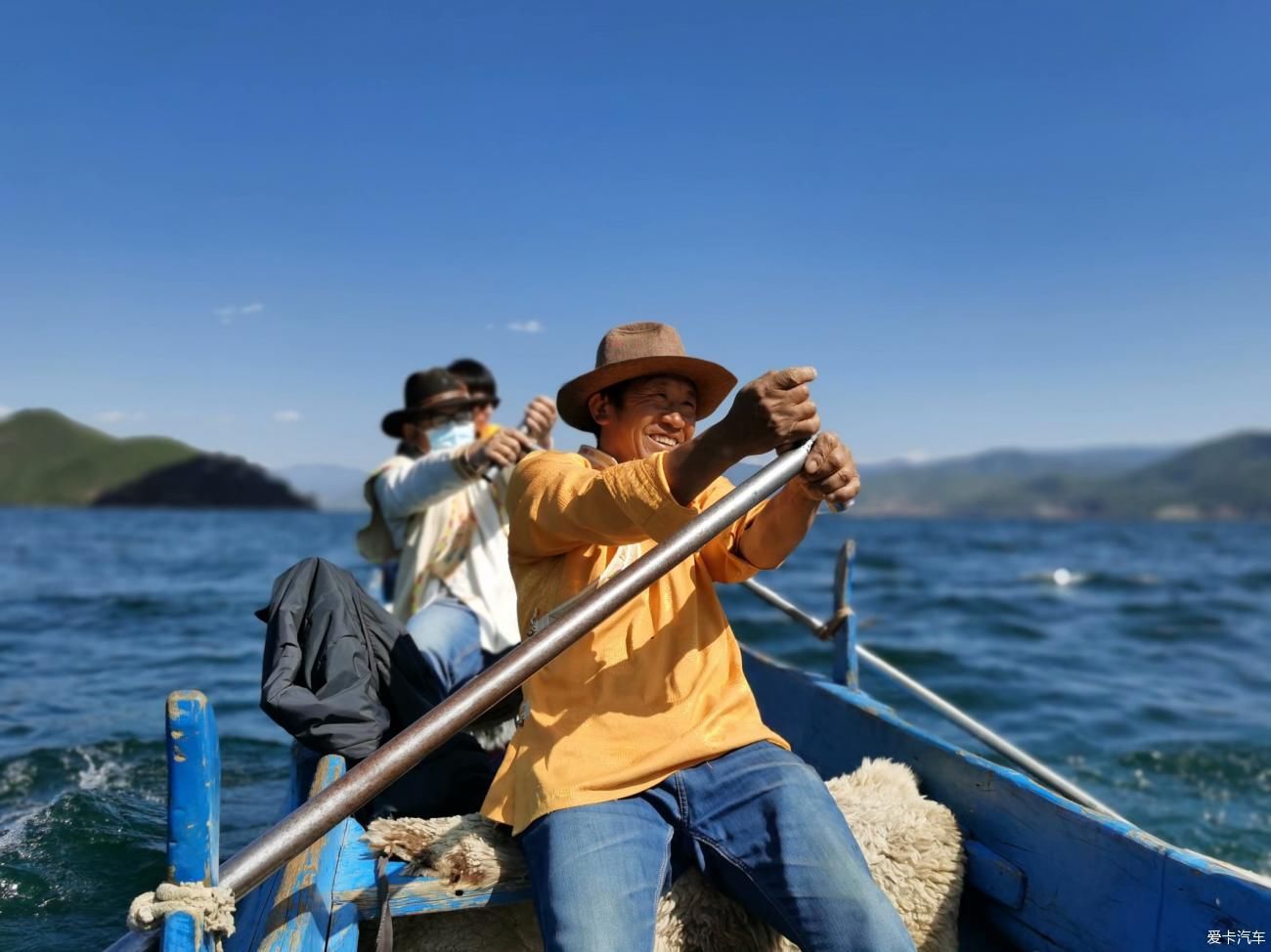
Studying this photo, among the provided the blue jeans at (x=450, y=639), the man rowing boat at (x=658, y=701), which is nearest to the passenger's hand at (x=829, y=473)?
the man rowing boat at (x=658, y=701)

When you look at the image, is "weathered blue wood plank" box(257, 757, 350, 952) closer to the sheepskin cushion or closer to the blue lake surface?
the sheepskin cushion

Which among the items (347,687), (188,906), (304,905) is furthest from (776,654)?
(188,906)

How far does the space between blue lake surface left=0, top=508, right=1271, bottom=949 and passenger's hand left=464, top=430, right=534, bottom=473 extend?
89.0 inches

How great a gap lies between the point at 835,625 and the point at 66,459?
164 m

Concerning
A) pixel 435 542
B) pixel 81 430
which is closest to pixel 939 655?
pixel 435 542

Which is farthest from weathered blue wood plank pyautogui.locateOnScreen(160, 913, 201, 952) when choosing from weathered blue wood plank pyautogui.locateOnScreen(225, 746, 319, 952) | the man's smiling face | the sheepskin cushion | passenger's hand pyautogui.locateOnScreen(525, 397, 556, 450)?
passenger's hand pyautogui.locateOnScreen(525, 397, 556, 450)

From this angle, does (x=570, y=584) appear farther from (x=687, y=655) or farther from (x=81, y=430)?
(x=81, y=430)

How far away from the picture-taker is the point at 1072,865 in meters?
2.48

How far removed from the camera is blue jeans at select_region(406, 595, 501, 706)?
3.94 meters

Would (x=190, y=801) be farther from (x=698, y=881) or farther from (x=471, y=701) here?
(x=698, y=881)

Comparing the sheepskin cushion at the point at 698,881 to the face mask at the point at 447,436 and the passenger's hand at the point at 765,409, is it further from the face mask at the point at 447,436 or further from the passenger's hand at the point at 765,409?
the face mask at the point at 447,436

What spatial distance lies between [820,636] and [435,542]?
6.58 feet

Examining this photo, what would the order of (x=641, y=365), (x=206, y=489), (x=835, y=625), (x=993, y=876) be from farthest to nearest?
1. (x=206, y=489)
2. (x=835, y=625)
3. (x=993, y=876)
4. (x=641, y=365)

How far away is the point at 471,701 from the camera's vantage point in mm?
1927
